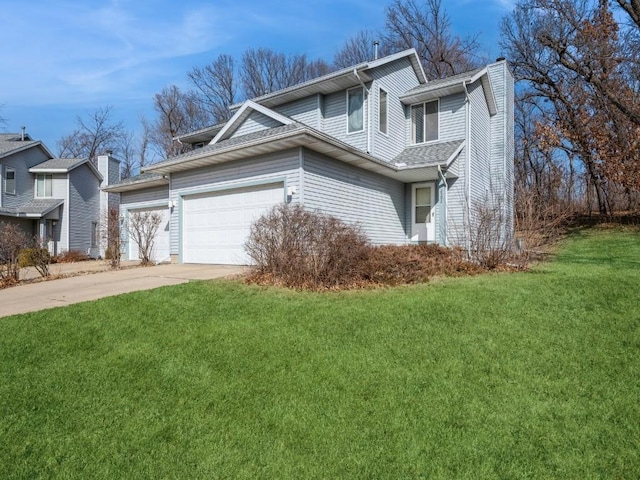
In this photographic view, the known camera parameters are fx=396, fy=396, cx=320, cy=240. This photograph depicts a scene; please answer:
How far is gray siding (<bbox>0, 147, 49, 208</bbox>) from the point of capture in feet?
70.4

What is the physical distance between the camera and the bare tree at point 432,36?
26.9 meters

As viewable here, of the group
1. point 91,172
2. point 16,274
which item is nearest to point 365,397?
point 16,274

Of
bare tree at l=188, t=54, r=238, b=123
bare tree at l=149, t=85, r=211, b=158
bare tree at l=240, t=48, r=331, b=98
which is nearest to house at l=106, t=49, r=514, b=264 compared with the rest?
bare tree at l=149, t=85, r=211, b=158

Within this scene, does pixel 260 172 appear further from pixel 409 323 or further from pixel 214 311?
pixel 409 323

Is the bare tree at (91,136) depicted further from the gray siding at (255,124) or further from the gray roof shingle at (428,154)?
the gray roof shingle at (428,154)

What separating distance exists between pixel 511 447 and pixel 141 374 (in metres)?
3.41

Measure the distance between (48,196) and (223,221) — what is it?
17.7 m

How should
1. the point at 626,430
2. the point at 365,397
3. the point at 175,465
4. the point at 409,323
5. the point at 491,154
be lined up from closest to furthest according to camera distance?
the point at 175,465, the point at 626,430, the point at 365,397, the point at 409,323, the point at 491,154

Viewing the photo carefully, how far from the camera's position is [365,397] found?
357 centimetres

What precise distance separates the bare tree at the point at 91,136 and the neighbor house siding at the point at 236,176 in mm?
28478

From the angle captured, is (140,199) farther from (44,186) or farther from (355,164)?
(44,186)

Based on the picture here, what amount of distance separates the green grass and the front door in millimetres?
8147

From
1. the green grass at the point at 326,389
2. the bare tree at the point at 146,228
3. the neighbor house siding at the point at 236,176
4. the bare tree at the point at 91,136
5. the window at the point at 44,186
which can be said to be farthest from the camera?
the bare tree at the point at 91,136

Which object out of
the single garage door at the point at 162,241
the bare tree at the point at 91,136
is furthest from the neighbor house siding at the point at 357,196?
the bare tree at the point at 91,136
